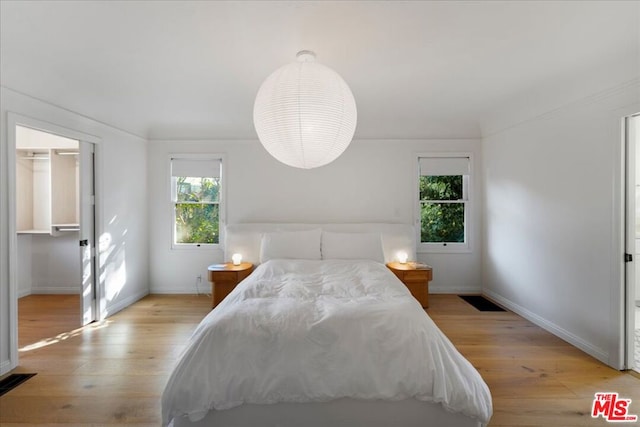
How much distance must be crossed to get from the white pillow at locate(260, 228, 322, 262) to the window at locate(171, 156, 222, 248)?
103 centimetres

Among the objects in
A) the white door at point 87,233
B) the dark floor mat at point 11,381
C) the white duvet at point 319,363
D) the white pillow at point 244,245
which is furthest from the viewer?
the white pillow at point 244,245

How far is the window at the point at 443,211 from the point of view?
175 inches

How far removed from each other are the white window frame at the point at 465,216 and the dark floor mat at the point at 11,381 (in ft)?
14.3

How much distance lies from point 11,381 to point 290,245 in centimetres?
268

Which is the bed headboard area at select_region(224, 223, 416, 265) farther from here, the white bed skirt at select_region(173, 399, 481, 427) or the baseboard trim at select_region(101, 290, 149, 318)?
the white bed skirt at select_region(173, 399, 481, 427)

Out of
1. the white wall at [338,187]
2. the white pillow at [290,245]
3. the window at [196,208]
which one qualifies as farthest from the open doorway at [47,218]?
the white pillow at [290,245]

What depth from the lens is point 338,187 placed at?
4.37 metres

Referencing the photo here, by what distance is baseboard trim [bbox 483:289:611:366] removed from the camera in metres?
2.58

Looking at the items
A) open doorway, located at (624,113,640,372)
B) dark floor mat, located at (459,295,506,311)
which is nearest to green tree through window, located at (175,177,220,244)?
dark floor mat, located at (459,295,506,311)

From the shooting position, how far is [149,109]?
3664mm

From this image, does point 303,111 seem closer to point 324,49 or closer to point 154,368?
point 324,49

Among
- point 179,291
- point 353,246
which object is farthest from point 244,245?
point 353,246

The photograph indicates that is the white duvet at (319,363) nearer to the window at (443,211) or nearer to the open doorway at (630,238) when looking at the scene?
the open doorway at (630,238)

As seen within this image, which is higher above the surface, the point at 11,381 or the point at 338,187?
the point at 338,187
